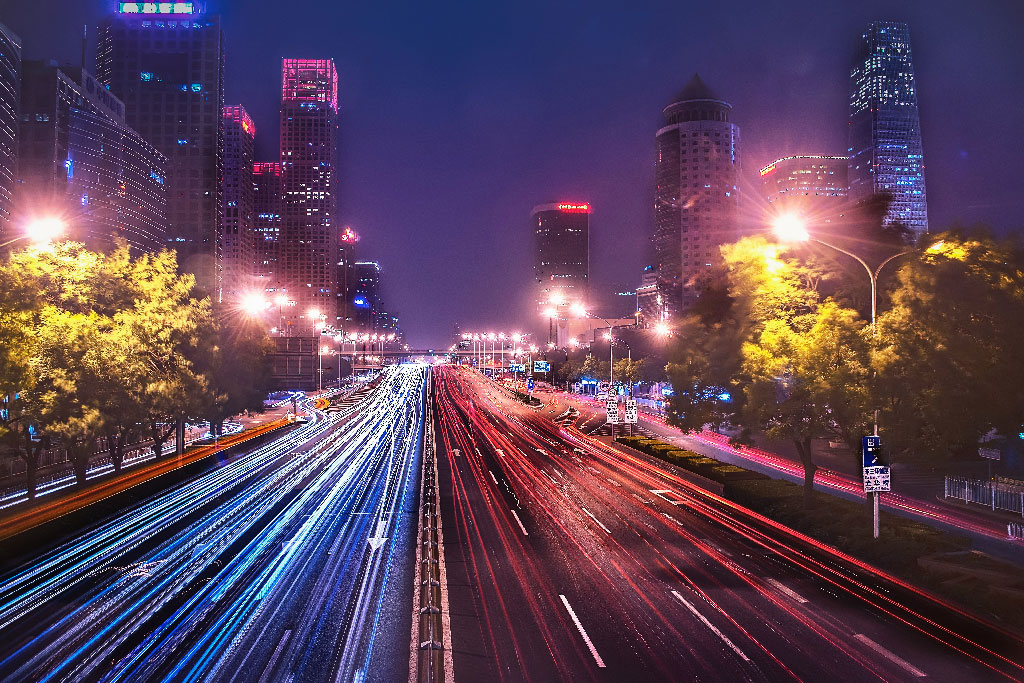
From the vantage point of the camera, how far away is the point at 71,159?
164000mm

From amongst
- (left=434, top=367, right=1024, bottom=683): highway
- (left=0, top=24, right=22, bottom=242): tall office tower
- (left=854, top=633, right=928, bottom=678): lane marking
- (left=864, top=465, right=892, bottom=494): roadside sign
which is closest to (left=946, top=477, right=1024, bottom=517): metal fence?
(left=434, top=367, right=1024, bottom=683): highway

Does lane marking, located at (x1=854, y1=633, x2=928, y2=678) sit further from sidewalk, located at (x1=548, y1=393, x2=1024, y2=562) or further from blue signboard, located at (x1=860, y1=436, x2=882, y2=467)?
sidewalk, located at (x1=548, y1=393, x2=1024, y2=562)

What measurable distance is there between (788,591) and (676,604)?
331 cm

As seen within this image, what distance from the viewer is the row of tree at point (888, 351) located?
20484mm

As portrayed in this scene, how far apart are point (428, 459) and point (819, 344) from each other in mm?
29355

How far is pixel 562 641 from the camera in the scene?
1500cm

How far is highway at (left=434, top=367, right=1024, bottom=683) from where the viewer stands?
13.7 metres

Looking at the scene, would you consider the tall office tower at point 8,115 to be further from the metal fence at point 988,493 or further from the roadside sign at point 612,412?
the metal fence at point 988,493

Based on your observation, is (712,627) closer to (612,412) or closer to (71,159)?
(612,412)

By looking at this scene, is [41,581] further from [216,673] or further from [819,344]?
[819,344]

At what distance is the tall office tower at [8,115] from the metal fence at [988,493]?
150037 millimetres

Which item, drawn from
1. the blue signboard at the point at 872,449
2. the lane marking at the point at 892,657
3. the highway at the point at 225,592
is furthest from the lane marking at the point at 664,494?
the lane marking at the point at 892,657

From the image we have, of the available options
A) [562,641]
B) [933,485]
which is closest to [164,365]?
[562,641]

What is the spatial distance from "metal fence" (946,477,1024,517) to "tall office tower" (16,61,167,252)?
552 feet
